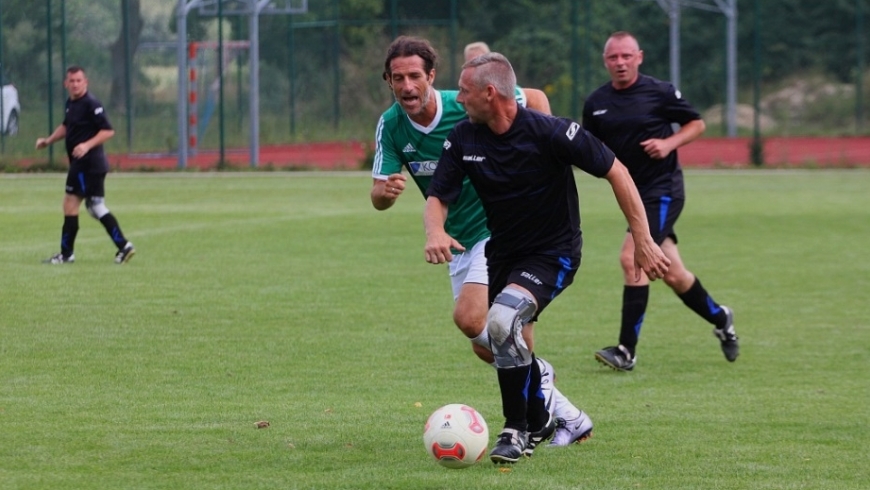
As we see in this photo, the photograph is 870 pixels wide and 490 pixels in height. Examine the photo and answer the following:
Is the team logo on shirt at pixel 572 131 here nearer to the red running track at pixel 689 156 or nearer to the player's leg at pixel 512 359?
the player's leg at pixel 512 359

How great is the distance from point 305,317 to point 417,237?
21.6 ft

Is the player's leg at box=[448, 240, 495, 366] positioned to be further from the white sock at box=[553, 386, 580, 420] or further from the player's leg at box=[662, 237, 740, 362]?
the player's leg at box=[662, 237, 740, 362]

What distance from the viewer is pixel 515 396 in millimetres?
6012

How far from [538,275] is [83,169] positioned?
9387 mm

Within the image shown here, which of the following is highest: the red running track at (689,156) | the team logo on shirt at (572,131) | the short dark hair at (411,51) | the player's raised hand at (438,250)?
the short dark hair at (411,51)

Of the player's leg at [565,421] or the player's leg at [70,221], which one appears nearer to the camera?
the player's leg at [565,421]

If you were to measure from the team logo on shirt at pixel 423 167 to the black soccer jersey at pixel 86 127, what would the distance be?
835 centimetres

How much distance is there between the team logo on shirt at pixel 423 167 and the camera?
6762mm

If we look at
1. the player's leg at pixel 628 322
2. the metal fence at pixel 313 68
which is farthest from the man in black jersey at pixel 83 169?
the metal fence at pixel 313 68

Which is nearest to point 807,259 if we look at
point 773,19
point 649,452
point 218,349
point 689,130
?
point 689,130

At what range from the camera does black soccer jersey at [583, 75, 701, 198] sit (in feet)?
29.4

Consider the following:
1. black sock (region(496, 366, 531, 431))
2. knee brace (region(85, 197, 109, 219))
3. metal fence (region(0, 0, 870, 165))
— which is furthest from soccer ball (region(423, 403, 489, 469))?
metal fence (region(0, 0, 870, 165))

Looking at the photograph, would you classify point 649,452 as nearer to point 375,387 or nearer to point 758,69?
point 375,387

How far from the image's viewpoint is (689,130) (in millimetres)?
9078
